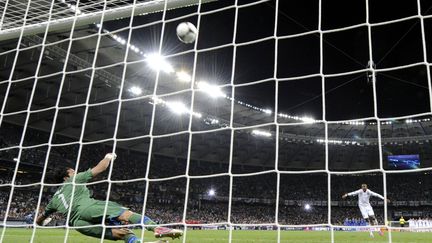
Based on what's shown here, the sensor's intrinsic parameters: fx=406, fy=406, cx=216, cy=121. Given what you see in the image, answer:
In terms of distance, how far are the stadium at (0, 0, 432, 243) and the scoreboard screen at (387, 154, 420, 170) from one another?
0.29 ft

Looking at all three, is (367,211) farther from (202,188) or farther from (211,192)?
(202,188)

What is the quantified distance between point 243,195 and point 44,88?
66.9ft

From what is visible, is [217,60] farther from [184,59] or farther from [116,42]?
[116,42]

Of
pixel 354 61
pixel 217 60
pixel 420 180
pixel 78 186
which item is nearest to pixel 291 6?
pixel 217 60

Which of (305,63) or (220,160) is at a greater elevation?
(305,63)

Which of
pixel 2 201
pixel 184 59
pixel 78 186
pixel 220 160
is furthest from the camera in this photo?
pixel 220 160

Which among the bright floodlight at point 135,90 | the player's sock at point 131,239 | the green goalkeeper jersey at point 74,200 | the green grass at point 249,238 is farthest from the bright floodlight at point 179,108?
the player's sock at point 131,239

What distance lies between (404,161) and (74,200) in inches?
1372

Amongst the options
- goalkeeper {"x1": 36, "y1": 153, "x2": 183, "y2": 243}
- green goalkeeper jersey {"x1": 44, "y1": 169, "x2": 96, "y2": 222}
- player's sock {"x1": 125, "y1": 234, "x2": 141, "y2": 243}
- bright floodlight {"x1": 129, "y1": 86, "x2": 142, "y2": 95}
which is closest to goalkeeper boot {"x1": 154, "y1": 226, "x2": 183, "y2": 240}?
goalkeeper {"x1": 36, "y1": 153, "x2": 183, "y2": 243}

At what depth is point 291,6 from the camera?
61.7 ft

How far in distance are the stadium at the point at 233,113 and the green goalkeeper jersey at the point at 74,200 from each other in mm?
8528

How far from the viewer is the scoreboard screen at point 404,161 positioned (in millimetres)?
34144

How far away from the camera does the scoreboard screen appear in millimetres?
34144

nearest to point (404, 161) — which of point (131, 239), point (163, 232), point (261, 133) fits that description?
point (261, 133)
